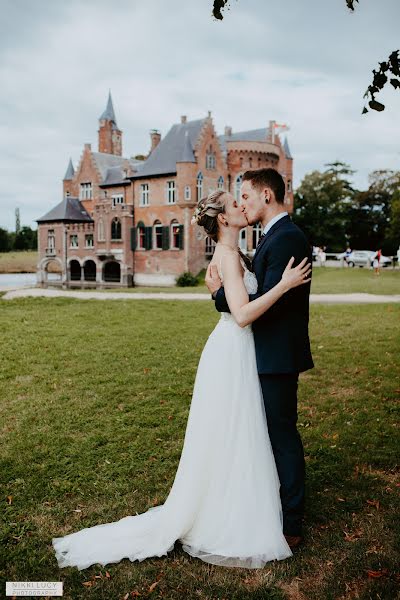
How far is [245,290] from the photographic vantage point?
3.67m

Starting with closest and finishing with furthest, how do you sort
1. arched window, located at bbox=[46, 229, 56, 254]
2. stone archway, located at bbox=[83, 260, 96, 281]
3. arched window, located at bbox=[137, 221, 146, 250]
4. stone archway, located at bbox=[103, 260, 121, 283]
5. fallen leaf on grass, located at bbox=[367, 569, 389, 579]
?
fallen leaf on grass, located at bbox=[367, 569, 389, 579], arched window, located at bbox=[137, 221, 146, 250], stone archway, located at bbox=[103, 260, 121, 283], arched window, located at bbox=[46, 229, 56, 254], stone archway, located at bbox=[83, 260, 96, 281]

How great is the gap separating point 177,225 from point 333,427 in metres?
37.8

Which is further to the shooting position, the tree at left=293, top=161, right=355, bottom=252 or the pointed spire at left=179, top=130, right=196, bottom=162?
the tree at left=293, top=161, right=355, bottom=252

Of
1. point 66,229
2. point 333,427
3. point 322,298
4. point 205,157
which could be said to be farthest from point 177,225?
point 333,427

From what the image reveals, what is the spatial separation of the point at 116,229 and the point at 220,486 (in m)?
43.9

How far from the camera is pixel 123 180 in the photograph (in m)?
47.4

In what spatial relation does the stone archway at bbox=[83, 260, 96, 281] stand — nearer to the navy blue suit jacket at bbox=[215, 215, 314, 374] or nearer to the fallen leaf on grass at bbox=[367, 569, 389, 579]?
the navy blue suit jacket at bbox=[215, 215, 314, 374]

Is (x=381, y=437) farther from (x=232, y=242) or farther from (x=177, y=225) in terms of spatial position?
(x=177, y=225)

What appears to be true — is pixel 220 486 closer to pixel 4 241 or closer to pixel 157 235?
pixel 157 235

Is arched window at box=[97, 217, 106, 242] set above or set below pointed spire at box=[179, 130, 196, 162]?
below

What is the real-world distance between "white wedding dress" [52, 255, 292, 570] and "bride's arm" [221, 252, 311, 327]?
0.14 meters

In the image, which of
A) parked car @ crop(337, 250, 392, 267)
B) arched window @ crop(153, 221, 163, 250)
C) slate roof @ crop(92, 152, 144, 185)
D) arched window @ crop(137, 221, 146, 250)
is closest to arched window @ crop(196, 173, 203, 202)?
arched window @ crop(153, 221, 163, 250)

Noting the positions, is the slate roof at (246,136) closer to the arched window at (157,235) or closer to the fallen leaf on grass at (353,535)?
the arched window at (157,235)

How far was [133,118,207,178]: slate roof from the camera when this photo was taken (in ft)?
142
